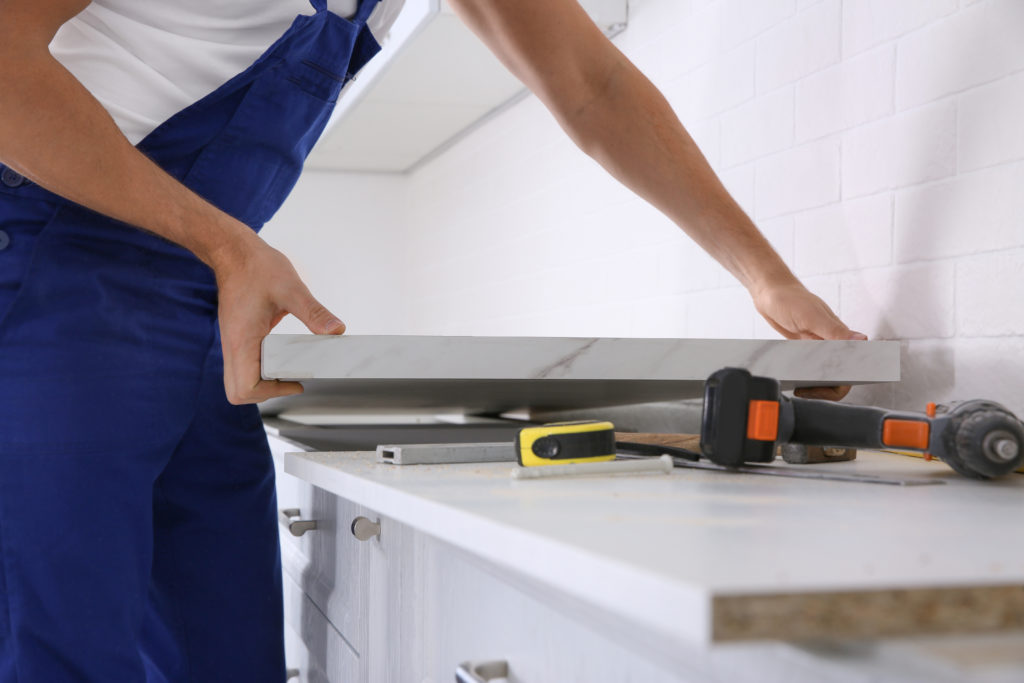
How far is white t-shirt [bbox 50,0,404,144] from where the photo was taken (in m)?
0.90

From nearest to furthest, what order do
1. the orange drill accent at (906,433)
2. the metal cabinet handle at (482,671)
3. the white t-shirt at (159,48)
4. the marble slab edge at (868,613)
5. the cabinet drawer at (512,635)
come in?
the marble slab edge at (868,613), the cabinet drawer at (512,635), the metal cabinet handle at (482,671), the orange drill accent at (906,433), the white t-shirt at (159,48)

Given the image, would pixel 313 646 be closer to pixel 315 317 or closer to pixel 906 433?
pixel 315 317

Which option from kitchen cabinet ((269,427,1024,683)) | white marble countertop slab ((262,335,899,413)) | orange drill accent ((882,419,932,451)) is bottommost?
kitchen cabinet ((269,427,1024,683))

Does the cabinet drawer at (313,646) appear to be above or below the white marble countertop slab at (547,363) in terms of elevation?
below

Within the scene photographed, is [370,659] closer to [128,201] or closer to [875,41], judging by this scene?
[128,201]

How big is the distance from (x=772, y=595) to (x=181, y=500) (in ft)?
2.83

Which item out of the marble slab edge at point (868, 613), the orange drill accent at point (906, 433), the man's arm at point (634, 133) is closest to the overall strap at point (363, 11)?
the man's arm at point (634, 133)

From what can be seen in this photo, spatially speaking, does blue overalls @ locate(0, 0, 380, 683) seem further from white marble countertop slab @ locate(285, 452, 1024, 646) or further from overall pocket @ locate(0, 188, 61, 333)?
white marble countertop slab @ locate(285, 452, 1024, 646)

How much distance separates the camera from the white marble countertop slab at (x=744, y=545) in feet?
0.93

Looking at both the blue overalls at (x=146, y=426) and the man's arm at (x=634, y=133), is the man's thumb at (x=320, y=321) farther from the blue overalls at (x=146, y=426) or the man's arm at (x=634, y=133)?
the man's arm at (x=634, y=133)

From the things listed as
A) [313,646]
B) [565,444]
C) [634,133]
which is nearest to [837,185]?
[634,133]

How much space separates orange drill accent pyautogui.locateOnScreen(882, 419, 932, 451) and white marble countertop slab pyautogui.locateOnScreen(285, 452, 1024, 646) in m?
0.05

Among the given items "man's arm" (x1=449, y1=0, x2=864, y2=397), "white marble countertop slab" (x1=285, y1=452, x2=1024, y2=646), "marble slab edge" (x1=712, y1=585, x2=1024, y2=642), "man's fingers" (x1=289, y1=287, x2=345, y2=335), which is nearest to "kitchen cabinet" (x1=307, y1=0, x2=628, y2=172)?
"man's arm" (x1=449, y1=0, x2=864, y2=397)

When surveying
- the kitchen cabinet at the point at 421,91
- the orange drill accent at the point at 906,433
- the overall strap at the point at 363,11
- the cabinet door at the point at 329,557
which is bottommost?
the cabinet door at the point at 329,557
